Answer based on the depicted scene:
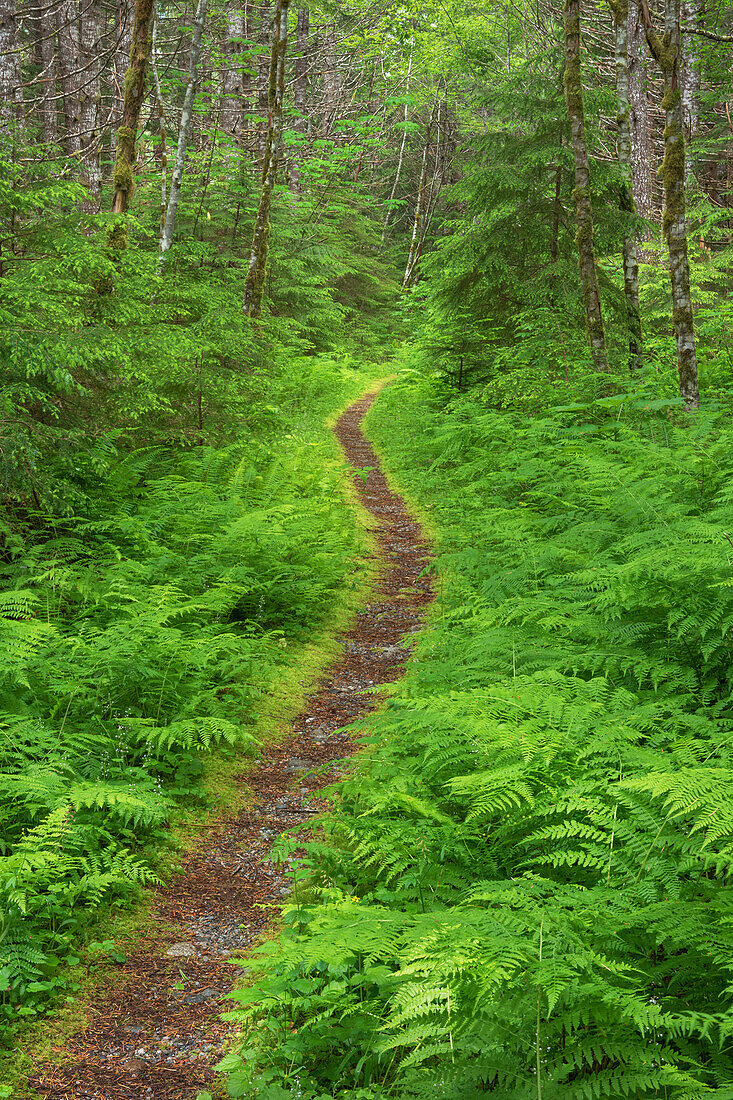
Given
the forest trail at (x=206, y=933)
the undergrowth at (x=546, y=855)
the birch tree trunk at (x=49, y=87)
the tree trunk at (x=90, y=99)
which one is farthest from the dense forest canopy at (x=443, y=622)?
the birch tree trunk at (x=49, y=87)

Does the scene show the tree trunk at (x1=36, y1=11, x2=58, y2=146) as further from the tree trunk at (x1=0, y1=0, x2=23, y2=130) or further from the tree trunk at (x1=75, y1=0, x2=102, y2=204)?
the tree trunk at (x1=0, y1=0, x2=23, y2=130)

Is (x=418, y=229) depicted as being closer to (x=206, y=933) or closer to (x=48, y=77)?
(x=48, y=77)

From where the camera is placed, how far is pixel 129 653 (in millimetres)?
5434

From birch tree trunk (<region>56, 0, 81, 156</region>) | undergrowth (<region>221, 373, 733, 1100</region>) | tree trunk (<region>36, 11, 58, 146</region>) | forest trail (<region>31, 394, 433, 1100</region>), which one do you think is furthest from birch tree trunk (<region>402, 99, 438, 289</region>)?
forest trail (<region>31, 394, 433, 1100</region>)

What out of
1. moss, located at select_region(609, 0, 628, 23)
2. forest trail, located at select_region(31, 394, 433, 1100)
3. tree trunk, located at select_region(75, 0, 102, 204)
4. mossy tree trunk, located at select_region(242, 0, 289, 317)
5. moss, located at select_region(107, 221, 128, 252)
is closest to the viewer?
forest trail, located at select_region(31, 394, 433, 1100)

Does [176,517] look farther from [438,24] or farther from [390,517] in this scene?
[438,24]

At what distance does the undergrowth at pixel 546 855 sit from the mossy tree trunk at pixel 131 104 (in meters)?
6.45

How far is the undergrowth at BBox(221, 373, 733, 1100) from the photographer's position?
2273mm

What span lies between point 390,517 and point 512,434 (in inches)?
96.4

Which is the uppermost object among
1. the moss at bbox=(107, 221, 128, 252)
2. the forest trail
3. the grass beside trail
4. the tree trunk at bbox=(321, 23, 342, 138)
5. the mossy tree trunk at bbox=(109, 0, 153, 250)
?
the tree trunk at bbox=(321, 23, 342, 138)

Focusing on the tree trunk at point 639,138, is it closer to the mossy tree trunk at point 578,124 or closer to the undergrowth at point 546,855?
the mossy tree trunk at point 578,124

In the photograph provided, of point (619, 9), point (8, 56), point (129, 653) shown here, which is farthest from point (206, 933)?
point (8, 56)

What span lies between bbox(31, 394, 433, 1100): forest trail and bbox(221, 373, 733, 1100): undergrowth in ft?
0.90

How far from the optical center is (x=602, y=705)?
400 centimetres
